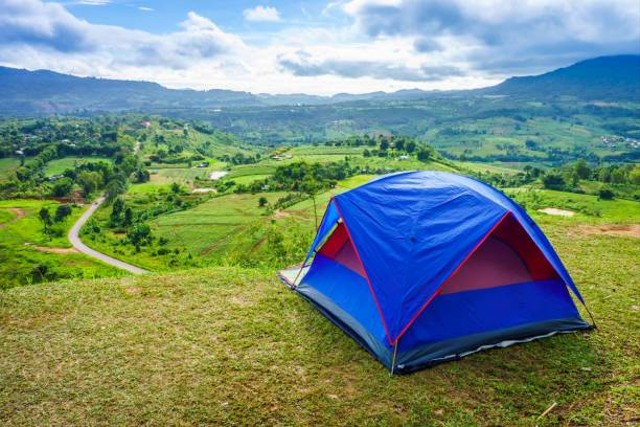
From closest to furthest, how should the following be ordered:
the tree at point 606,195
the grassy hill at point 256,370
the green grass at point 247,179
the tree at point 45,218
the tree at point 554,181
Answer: the grassy hill at point 256,370
the tree at point 606,195
the tree at point 554,181
the tree at point 45,218
the green grass at point 247,179

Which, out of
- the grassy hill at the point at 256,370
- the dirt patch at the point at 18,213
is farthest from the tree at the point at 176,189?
the grassy hill at the point at 256,370

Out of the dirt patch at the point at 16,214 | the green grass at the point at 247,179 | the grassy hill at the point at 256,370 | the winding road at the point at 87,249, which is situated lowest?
the winding road at the point at 87,249

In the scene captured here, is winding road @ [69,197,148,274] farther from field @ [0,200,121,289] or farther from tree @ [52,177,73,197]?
tree @ [52,177,73,197]

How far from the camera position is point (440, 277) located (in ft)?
22.8

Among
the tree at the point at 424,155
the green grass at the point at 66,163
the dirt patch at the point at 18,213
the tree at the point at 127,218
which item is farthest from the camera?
the green grass at the point at 66,163

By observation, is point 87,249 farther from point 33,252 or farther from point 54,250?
point 33,252

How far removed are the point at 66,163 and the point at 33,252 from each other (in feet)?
235

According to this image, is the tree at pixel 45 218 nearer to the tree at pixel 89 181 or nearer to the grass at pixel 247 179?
the tree at pixel 89 181

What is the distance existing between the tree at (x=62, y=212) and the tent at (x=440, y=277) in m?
75.4

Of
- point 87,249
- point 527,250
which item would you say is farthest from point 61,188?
point 527,250

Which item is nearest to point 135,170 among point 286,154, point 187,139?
point 286,154

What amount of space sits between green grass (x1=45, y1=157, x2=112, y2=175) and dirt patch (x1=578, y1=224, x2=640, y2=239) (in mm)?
116370

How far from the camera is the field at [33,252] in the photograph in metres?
43.9

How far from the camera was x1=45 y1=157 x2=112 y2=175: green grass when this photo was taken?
10625cm
